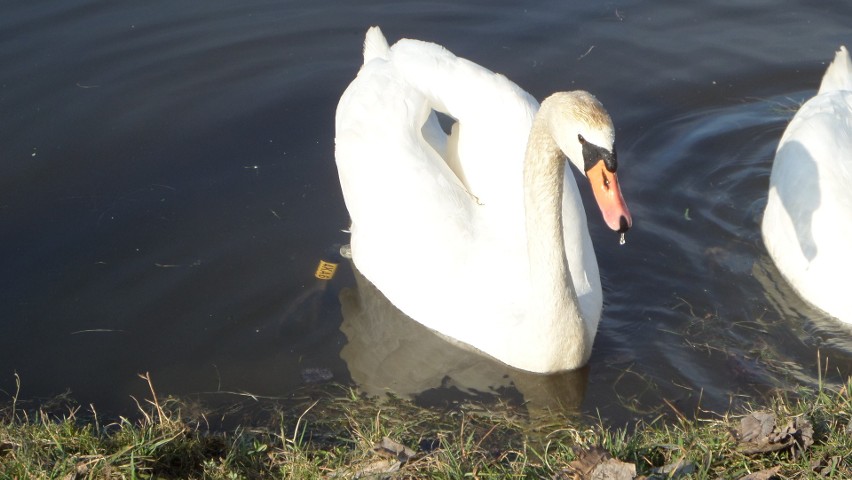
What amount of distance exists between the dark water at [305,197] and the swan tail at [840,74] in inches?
27.8

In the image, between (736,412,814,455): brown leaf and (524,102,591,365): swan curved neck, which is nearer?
(736,412,814,455): brown leaf

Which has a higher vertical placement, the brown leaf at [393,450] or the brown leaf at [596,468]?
the brown leaf at [596,468]

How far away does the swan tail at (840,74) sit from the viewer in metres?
7.86

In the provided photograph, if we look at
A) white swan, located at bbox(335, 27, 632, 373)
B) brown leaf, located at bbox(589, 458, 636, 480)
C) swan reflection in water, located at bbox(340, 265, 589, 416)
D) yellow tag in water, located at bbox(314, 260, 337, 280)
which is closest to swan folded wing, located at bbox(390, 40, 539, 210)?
white swan, located at bbox(335, 27, 632, 373)

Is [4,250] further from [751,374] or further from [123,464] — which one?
[751,374]

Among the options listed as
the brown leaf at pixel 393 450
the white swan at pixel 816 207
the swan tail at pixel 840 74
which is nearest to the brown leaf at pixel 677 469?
the brown leaf at pixel 393 450

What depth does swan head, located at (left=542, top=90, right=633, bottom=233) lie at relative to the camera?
16.1ft

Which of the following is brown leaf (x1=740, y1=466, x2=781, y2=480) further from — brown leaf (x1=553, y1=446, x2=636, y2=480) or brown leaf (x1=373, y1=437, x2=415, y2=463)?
brown leaf (x1=373, y1=437, x2=415, y2=463)

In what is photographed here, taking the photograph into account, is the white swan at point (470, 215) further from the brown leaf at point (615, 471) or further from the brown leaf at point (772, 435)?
the brown leaf at point (615, 471)

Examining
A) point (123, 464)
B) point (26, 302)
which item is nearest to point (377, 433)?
point (123, 464)

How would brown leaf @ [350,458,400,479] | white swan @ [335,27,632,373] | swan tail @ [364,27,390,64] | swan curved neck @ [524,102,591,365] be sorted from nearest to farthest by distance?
brown leaf @ [350,458,400,479]
swan curved neck @ [524,102,591,365]
white swan @ [335,27,632,373]
swan tail @ [364,27,390,64]

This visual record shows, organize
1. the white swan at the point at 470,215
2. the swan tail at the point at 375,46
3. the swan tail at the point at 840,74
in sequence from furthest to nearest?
the swan tail at the point at 840,74 < the swan tail at the point at 375,46 < the white swan at the point at 470,215

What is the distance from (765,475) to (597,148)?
1526 mm

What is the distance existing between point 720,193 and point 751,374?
2136 millimetres
